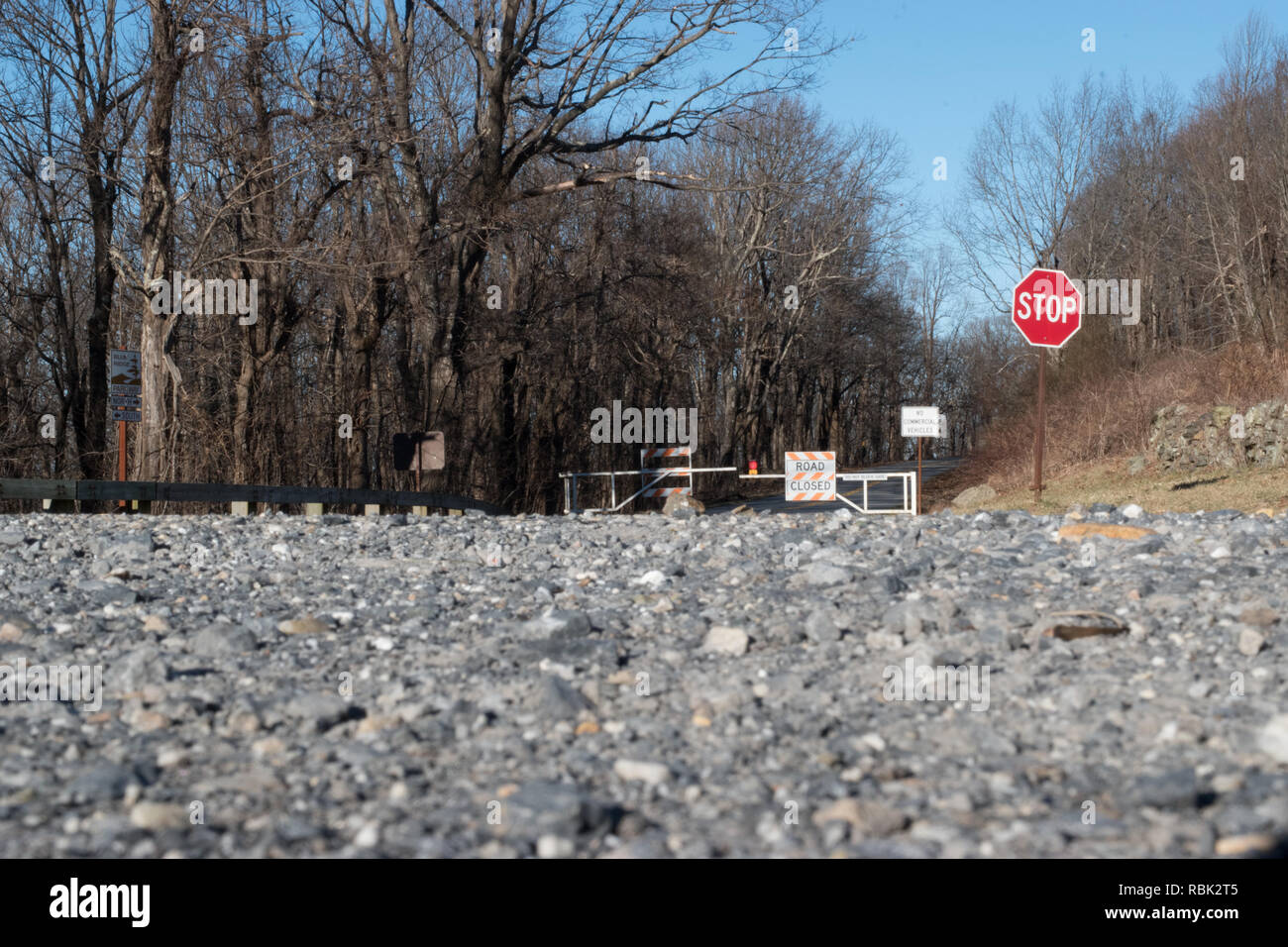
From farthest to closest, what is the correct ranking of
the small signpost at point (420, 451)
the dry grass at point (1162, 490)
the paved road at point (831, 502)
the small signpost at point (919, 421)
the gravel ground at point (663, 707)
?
1. the paved road at point (831, 502)
2. the small signpost at point (420, 451)
3. the small signpost at point (919, 421)
4. the dry grass at point (1162, 490)
5. the gravel ground at point (663, 707)

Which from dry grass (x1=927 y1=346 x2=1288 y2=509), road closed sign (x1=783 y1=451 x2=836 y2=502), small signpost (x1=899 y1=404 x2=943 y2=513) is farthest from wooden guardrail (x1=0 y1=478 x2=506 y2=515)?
dry grass (x1=927 y1=346 x2=1288 y2=509)

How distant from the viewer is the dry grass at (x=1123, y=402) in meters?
24.4

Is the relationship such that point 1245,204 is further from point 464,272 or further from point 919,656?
point 919,656

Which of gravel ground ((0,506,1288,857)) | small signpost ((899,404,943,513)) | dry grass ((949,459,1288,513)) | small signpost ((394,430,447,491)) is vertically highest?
small signpost ((899,404,943,513))

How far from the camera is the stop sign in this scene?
67.0 feet

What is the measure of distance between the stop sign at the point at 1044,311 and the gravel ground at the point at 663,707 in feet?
42.2

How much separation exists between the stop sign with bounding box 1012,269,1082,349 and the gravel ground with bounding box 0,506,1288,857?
42.2 ft

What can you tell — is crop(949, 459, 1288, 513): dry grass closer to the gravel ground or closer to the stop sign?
the stop sign

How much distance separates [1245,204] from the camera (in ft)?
105

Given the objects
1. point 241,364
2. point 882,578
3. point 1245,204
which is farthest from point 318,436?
point 1245,204

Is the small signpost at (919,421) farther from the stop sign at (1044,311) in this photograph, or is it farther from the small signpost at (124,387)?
the small signpost at (124,387)

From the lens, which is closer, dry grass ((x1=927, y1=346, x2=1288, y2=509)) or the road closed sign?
the road closed sign

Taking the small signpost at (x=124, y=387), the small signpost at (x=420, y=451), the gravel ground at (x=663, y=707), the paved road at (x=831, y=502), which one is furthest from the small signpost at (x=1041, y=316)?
the small signpost at (x=124, y=387)
